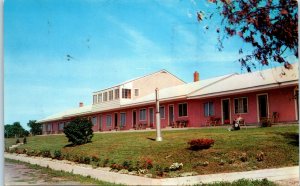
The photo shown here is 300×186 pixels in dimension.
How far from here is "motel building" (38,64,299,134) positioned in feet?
33.5

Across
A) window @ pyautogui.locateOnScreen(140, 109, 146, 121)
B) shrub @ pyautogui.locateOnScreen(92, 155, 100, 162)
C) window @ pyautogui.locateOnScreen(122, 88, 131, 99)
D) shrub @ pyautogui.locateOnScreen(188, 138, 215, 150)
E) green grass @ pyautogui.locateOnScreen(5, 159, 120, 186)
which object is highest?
window @ pyautogui.locateOnScreen(122, 88, 131, 99)

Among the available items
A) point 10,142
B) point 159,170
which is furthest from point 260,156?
point 10,142

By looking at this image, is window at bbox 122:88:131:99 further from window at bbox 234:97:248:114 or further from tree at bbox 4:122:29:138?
window at bbox 234:97:248:114

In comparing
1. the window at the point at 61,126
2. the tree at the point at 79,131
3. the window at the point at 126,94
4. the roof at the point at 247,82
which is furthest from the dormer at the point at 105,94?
the roof at the point at 247,82

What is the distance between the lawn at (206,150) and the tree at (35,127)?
551 mm

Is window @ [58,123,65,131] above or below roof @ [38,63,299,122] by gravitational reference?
below

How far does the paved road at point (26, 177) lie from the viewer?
9250mm

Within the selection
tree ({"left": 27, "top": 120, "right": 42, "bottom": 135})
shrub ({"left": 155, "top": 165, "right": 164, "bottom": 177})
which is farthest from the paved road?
shrub ({"left": 155, "top": 165, "right": 164, "bottom": 177})

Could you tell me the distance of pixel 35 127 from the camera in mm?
10352

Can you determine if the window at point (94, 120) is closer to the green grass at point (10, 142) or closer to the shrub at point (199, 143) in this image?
the green grass at point (10, 142)

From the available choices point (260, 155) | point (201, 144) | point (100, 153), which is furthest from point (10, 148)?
point (260, 155)

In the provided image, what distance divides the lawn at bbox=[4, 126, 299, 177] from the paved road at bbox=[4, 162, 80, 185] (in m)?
0.62

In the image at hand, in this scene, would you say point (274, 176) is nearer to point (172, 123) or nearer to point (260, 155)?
point (260, 155)

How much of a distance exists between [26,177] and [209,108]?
18.4ft
